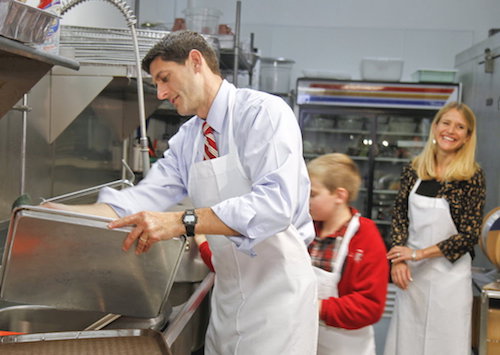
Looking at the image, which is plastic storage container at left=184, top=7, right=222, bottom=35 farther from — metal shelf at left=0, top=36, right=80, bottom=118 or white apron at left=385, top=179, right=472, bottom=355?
metal shelf at left=0, top=36, right=80, bottom=118

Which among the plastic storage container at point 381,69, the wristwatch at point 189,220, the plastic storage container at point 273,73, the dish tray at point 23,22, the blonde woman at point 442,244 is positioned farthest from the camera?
the plastic storage container at point 273,73

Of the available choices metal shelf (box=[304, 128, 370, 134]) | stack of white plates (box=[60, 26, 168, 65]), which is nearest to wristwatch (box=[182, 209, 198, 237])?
stack of white plates (box=[60, 26, 168, 65])

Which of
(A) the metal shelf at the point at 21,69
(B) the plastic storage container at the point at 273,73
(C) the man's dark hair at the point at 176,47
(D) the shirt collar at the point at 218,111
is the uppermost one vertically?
(B) the plastic storage container at the point at 273,73

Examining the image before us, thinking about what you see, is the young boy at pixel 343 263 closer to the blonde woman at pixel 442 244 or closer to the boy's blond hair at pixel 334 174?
the boy's blond hair at pixel 334 174

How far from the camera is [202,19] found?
3.63 m

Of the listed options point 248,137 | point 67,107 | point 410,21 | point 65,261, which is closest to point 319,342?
point 248,137

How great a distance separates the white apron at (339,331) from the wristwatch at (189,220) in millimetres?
623

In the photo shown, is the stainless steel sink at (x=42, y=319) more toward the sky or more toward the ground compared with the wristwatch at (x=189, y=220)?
more toward the ground

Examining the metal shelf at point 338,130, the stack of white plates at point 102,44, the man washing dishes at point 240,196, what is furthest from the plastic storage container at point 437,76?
the man washing dishes at point 240,196

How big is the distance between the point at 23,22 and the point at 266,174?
617 mm

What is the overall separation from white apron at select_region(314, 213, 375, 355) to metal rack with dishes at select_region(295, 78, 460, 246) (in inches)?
165

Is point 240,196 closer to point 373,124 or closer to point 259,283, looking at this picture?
point 259,283

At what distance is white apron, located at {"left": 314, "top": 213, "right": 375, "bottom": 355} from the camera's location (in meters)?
1.77

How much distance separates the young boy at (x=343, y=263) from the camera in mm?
1719
